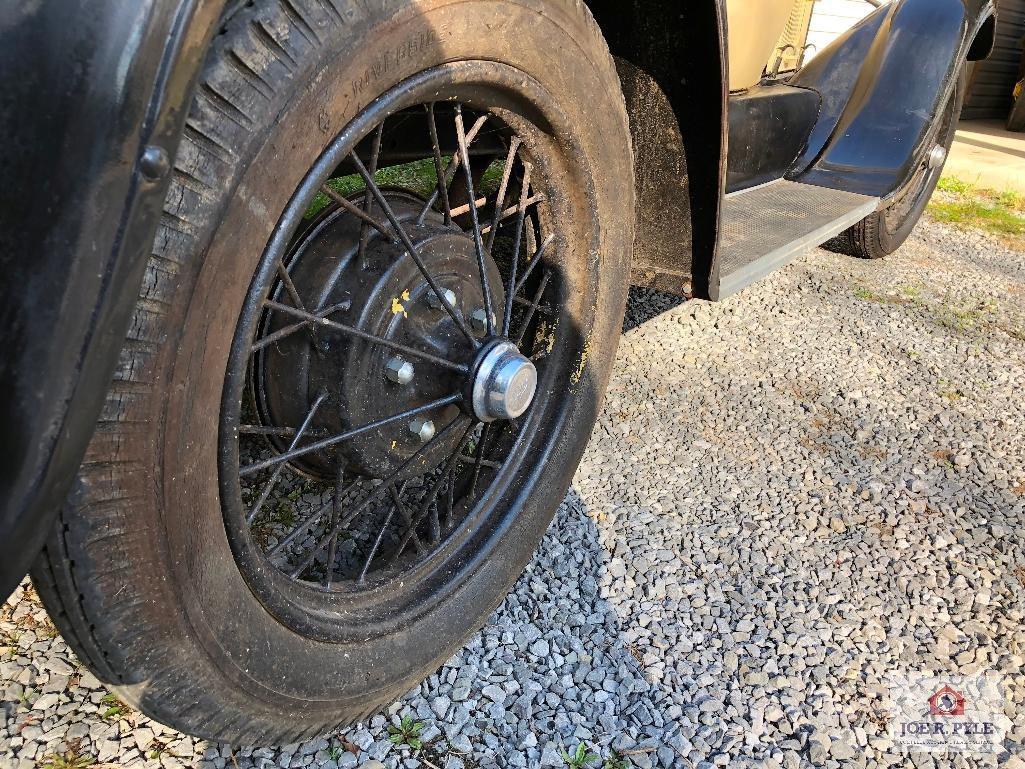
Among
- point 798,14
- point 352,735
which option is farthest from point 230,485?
point 798,14

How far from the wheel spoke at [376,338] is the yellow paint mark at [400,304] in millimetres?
57

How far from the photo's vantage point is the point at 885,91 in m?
3.22

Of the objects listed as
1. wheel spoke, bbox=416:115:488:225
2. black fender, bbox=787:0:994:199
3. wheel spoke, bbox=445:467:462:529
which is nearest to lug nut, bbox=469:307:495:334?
wheel spoke, bbox=416:115:488:225

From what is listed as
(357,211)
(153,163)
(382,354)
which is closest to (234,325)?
(153,163)

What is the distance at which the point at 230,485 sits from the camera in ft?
3.31

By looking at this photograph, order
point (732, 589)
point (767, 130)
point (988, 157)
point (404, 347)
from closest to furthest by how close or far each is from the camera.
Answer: point (404, 347) < point (732, 589) < point (767, 130) < point (988, 157)

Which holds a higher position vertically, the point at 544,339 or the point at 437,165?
the point at 437,165

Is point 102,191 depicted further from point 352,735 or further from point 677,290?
point 677,290

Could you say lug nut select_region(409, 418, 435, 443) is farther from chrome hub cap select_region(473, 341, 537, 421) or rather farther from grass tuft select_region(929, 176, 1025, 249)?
grass tuft select_region(929, 176, 1025, 249)

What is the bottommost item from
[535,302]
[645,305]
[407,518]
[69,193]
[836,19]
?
[645,305]

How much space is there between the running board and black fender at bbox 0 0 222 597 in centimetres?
147

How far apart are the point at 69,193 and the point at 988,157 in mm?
8900

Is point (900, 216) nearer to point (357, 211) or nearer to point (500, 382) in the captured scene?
point (500, 382)

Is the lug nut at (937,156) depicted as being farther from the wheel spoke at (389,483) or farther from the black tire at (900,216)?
the wheel spoke at (389,483)
